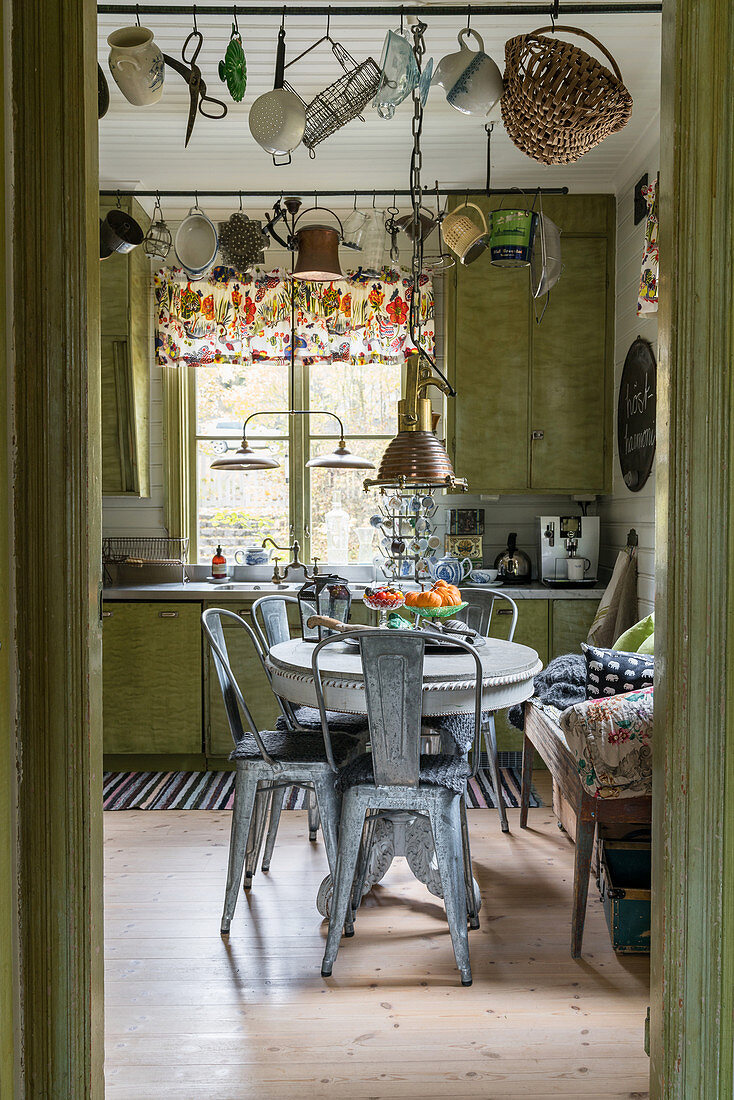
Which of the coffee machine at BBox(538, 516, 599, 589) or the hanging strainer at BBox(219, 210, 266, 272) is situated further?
the coffee machine at BBox(538, 516, 599, 589)

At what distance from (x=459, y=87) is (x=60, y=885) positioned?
223 centimetres

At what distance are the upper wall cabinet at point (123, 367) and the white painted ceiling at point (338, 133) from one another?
0.41 meters

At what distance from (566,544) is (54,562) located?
11.8 ft

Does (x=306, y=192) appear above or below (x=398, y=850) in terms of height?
above

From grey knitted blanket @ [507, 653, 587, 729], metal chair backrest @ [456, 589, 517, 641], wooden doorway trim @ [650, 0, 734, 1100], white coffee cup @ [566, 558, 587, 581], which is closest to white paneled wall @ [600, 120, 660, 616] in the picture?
white coffee cup @ [566, 558, 587, 581]

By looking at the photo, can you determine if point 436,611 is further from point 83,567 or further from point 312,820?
point 83,567

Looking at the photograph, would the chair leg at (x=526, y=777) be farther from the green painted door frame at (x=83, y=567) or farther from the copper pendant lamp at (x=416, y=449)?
the green painted door frame at (x=83, y=567)

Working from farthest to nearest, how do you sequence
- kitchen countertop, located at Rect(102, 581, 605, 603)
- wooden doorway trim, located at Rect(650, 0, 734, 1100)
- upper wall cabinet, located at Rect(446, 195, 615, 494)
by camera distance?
upper wall cabinet, located at Rect(446, 195, 615, 494)
kitchen countertop, located at Rect(102, 581, 605, 603)
wooden doorway trim, located at Rect(650, 0, 734, 1100)

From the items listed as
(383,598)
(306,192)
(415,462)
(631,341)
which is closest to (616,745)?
(383,598)

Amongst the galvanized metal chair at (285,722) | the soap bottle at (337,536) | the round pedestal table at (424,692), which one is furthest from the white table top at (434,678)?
the soap bottle at (337,536)

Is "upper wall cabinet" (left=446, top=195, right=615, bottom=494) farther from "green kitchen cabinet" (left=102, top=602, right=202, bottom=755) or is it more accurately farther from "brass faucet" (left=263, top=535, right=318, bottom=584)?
"green kitchen cabinet" (left=102, top=602, right=202, bottom=755)

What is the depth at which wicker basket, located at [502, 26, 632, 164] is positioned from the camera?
6.95 feet

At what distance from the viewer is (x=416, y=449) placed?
2.84 meters

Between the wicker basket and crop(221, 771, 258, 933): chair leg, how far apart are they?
207cm
